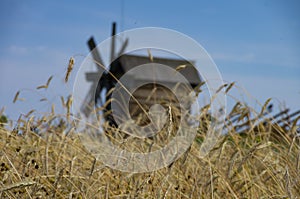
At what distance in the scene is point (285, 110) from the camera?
9.86 ft

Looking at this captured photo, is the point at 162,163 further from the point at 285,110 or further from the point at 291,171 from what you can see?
the point at 285,110

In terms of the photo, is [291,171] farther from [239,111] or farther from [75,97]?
[75,97]

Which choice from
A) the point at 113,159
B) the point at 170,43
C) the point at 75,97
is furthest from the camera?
the point at 75,97

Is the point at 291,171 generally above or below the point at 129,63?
below

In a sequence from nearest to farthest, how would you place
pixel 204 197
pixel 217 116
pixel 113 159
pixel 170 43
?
1. pixel 204 197
2. pixel 113 159
3. pixel 170 43
4. pixel 217 116

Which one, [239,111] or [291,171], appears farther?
[239,111]

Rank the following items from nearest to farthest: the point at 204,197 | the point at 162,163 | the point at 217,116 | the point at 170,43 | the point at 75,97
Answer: the point at 204,197 → the point at 162,163 → the point at 170,43 → the point at 75,97 → the point at 217,116

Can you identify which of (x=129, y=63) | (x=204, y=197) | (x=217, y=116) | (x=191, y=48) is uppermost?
(x=129, y=63)

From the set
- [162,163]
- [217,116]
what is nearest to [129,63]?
[217,116]

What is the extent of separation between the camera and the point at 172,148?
249cm

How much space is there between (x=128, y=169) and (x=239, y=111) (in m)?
0.78

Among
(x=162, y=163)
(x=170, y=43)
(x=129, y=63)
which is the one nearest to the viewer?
(x=162, y=163)

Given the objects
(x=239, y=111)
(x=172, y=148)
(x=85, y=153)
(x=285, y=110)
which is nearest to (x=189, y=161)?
(x=172, y=148)

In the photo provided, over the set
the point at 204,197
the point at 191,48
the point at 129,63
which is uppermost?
the point at 129,63
